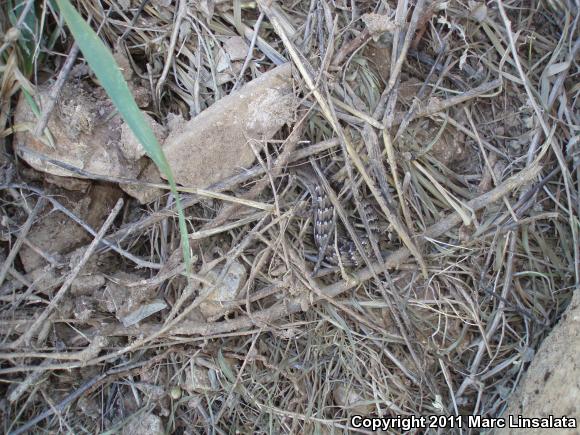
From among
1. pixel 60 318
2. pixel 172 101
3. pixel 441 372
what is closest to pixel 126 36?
pixel 172 101

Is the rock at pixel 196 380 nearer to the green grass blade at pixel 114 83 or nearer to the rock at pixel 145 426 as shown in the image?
the rock at pixel 145 426

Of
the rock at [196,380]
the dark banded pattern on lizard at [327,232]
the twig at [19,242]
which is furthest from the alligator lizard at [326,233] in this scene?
the twig at [19,242]

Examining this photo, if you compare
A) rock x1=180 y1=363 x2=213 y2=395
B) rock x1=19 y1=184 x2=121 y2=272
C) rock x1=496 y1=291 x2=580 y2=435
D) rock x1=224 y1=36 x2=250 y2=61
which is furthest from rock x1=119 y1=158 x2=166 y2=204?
rock x1=496 y1=291 x2=580 y2=435

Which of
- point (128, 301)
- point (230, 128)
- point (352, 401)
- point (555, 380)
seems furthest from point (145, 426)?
point (555, 380)

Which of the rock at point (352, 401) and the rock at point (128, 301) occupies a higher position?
the rock at point (128, 301)

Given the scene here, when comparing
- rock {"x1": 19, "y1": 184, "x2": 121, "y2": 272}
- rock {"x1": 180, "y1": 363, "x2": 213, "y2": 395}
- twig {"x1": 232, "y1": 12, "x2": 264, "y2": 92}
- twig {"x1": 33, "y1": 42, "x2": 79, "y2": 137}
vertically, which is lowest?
rock {"x1": 180, "y1": 363, "x2": 213, "y2": 395}

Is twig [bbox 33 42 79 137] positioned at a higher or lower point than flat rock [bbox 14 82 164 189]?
higher

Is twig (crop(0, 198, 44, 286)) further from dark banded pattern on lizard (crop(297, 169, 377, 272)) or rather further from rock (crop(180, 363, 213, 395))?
dark banded pattern on lizard (crop(297, 169, 377, 272))

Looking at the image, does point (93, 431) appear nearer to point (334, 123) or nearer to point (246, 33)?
point (334, 123)
